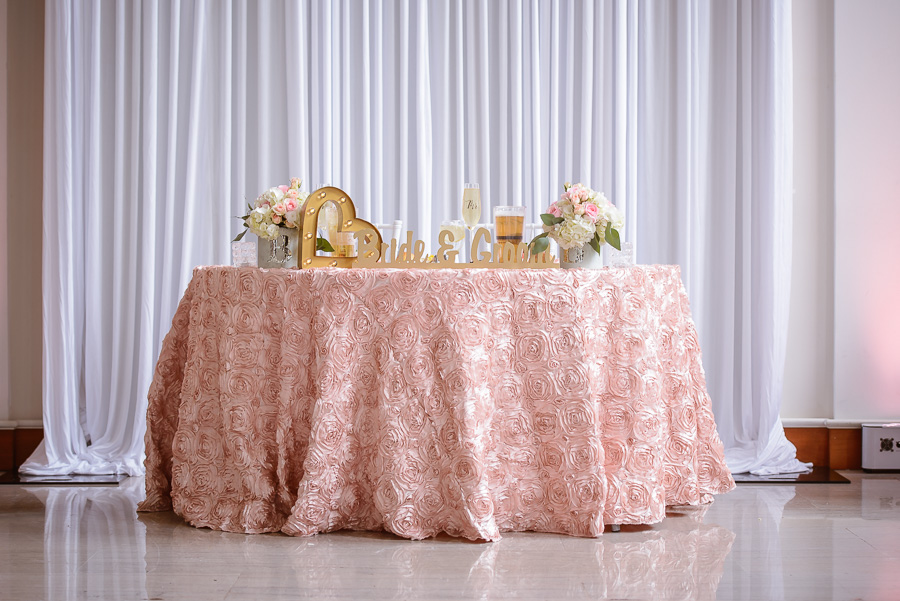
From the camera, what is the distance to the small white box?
14.6 ft

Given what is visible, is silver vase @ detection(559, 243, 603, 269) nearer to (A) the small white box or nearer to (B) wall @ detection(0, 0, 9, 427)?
(A) the small white box

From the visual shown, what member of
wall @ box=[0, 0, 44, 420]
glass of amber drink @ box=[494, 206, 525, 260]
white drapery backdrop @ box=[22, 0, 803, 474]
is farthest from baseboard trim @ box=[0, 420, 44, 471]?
glass of amber drink @ box=[494, 206, 525, 260]

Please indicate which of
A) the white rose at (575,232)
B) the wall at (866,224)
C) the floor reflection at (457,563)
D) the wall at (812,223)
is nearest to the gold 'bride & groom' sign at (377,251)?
the white rose at (575,232)

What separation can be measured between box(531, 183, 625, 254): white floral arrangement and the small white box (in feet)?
6.35

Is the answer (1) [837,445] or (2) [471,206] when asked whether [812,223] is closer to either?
(1) [837,445]

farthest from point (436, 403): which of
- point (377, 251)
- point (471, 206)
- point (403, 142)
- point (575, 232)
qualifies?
point (403, 142)

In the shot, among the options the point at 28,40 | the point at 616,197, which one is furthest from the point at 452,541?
the point at 28,40

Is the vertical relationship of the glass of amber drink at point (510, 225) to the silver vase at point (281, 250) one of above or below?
above

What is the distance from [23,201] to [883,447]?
4.26 m

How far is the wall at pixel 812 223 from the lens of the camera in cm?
457

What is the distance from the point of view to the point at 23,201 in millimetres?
4547

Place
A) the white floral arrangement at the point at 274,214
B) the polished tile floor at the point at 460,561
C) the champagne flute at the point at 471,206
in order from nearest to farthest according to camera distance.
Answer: the polished tile floor at the point at 460,561
the white floral arrangement at the point at 274,214
the champagne flute at the point at 471,206

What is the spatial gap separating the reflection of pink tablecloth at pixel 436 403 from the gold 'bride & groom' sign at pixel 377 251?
226 millimetres

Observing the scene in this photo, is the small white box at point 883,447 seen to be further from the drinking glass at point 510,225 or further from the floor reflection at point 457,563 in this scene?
the drinking glass at point 510,225
